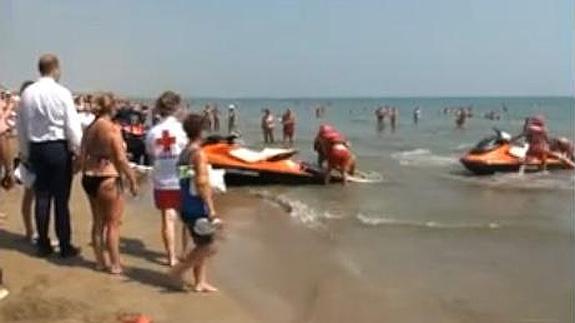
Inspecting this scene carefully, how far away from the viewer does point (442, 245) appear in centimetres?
1059

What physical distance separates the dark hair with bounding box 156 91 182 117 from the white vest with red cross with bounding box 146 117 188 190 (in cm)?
8

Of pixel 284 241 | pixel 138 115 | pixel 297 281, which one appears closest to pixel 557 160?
pixel 138 115

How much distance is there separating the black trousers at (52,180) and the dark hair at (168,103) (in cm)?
83

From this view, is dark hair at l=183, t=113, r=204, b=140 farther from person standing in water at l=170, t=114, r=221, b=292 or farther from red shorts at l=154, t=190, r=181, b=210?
red shorts at l=154, t=190, r=181, b=210

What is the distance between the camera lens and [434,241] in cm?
1088

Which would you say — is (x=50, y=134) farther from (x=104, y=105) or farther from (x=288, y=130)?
(x=288, y=130)

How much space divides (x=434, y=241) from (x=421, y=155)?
1879 centimetres

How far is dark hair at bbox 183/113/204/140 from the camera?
6.29 metres

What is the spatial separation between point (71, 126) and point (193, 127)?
1.18 meters

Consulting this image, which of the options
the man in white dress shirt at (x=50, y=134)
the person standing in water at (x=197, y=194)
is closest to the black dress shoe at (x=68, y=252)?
the man in white dress shirt at (x=50, y=134)

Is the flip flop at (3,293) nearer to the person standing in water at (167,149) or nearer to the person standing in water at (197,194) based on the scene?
the person standing in water at (197,194)

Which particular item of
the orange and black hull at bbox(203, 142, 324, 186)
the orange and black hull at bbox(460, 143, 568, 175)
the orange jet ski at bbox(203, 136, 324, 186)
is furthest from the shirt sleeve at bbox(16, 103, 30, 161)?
the orange and black hull at bbox(460, 143, 568, 175)

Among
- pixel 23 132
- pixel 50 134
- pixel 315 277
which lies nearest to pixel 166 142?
pixel 50 134

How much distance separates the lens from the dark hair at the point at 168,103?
23.4 feet
